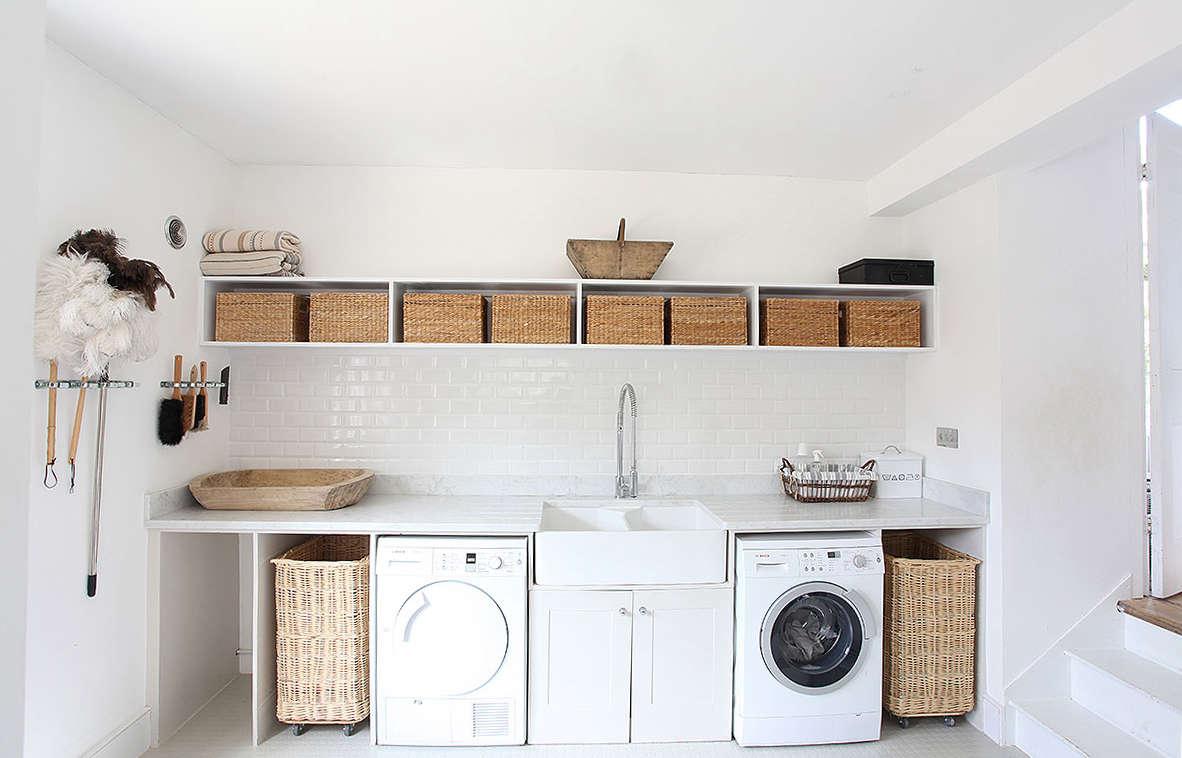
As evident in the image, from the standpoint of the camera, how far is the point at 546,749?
271 cm

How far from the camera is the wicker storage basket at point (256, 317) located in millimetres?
3033

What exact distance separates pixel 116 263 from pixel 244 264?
826mm

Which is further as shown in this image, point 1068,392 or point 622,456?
point 622,456

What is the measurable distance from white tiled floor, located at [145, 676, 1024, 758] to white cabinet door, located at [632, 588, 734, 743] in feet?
0.27

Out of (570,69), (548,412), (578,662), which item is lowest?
(578,662)

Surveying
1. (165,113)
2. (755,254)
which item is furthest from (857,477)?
(165,113)

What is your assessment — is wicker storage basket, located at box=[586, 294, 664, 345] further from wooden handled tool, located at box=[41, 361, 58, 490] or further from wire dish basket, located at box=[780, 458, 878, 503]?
wooden handled tool, located at box=[41, 361, 58, 490]

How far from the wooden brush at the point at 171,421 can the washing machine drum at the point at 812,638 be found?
2583 mm

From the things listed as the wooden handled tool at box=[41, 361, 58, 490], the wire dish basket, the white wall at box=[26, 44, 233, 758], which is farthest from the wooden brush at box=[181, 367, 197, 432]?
the wire dish basket

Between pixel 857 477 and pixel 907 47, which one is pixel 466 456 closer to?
pixel 857 477

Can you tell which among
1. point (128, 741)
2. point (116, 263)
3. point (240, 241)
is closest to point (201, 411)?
point (240, 241)

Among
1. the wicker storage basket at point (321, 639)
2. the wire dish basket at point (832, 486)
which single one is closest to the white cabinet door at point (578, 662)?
the wicker storage basket at point (321, 639)

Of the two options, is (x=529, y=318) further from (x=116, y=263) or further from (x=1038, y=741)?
(x=1038, y=741)

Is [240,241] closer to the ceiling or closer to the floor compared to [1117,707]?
closer to the ceiling
